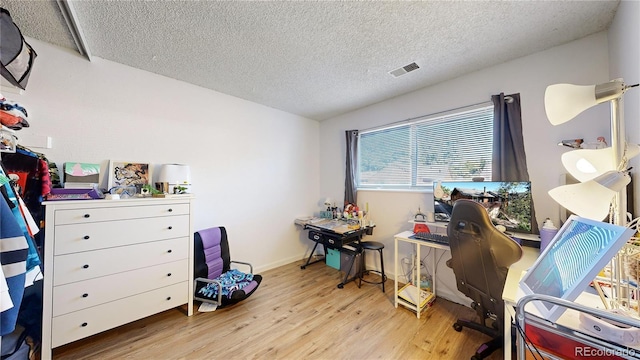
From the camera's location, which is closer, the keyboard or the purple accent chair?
the keyboard

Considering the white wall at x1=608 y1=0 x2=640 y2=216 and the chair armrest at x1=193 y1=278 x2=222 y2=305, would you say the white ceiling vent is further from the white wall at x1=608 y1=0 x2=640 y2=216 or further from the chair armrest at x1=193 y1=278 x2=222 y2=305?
the chair armrest at x1=193 y1=278 x2=222 y2=305

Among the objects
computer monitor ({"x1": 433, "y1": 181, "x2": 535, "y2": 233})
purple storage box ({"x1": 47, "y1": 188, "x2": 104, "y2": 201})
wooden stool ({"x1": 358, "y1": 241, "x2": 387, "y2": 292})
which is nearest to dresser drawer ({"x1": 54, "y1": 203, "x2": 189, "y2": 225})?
purple storage box ({"x1": 47, "y1": 188, "x2": 104, "y2": 201})

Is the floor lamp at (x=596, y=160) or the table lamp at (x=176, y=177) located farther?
the table lamp at (x=176, y=177)

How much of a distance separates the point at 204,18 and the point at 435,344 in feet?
10.1

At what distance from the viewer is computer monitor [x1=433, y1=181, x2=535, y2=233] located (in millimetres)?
1790

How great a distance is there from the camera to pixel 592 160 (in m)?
0.82

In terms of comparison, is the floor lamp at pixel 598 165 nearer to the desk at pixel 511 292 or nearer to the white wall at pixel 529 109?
the desk at pixel 511 292

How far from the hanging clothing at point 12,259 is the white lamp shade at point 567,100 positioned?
88.7 inches

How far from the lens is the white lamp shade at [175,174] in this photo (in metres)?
2.22

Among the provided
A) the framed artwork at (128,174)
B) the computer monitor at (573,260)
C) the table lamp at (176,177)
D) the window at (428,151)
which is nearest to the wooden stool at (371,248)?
the window at (428,151)

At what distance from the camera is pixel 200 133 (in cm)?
261

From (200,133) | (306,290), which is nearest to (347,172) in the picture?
(306,290)

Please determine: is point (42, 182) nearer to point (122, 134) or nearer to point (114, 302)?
point (122, 134)

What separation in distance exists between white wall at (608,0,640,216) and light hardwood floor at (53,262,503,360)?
157 cm
